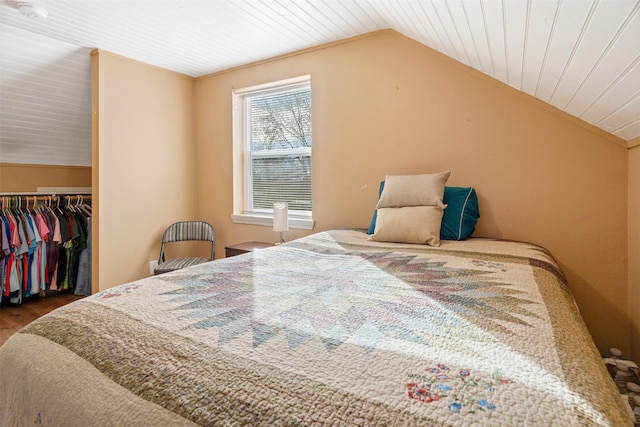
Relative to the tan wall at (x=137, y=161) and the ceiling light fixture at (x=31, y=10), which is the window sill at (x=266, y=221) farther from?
the ceiling light fixture at (x=31, y=10)

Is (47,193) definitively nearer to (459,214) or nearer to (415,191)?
(415,191)

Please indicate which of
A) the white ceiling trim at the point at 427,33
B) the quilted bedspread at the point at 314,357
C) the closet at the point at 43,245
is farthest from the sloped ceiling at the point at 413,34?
the quilted bedspread at the point at 314,357

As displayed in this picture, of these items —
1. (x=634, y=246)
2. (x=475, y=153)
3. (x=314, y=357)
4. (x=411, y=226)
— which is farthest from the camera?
(x=475, y=153)

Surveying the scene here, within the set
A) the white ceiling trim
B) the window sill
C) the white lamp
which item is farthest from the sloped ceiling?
the window sill

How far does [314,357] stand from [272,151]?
2.85 metres

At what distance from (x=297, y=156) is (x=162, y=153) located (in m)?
1.40

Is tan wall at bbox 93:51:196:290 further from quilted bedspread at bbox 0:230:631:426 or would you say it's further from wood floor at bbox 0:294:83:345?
quilted bedspread at bbox 0:230:631:426

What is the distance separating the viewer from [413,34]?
7.66ft

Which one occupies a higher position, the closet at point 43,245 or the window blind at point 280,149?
the window blind at point 280,149

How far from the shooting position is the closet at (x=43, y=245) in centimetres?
317

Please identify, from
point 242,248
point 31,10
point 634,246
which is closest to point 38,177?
point 31,10

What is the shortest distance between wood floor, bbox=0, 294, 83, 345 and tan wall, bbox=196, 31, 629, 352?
2165mm

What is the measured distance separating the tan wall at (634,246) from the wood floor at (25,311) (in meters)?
4.12

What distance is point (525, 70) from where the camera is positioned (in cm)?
174
